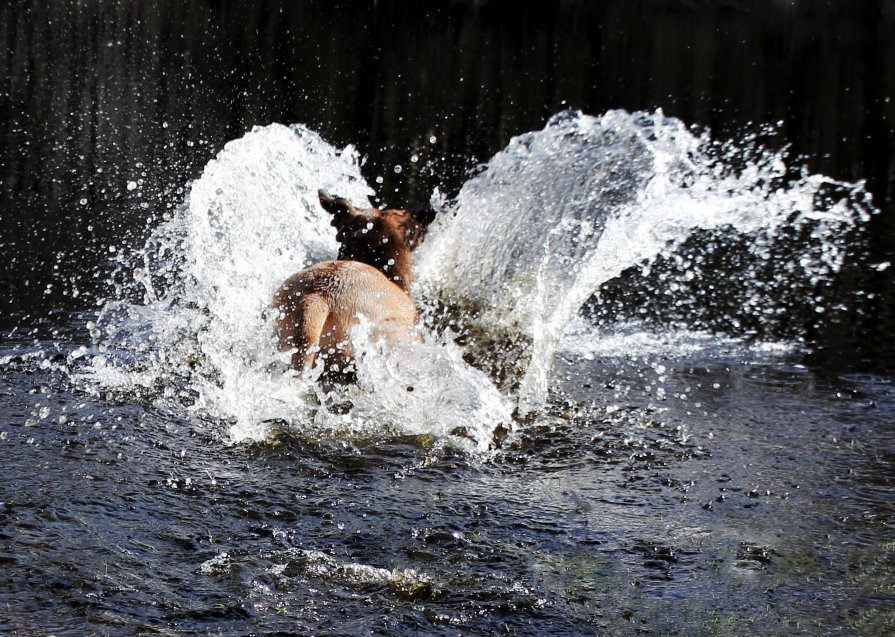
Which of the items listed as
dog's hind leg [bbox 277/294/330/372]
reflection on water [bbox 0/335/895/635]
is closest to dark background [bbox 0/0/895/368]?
dog's hind leg [bbox 277/294/330/372]

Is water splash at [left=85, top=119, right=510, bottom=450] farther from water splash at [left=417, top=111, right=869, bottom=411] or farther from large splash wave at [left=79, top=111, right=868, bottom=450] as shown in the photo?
water splash at [left=417, top=111, right=869, bottom=411]

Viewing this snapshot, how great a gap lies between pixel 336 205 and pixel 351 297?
1.46 metres

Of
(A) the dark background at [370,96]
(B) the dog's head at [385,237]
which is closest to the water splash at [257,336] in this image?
(B) the dog's head at [385,237]

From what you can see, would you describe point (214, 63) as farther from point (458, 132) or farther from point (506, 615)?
point (506, 615)

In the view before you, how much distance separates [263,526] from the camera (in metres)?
4.47

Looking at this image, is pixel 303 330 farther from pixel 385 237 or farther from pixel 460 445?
pixel 385 237

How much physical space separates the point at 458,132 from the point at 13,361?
43.8 feet

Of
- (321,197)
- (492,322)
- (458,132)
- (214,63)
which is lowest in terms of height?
(492,322)

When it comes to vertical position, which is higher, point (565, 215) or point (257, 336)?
point (565, 215)

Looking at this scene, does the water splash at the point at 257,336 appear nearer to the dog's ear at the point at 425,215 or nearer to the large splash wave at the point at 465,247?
the large splash wave at the point at 465,247

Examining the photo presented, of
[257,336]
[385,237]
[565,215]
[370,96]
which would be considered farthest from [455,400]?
[370,96]

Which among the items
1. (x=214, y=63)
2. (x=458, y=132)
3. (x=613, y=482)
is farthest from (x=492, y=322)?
(x=214, y=63)

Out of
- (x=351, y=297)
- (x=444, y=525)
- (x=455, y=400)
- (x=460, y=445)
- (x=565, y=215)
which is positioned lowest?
(x=444, y=525)

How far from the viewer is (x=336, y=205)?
7.73 m
